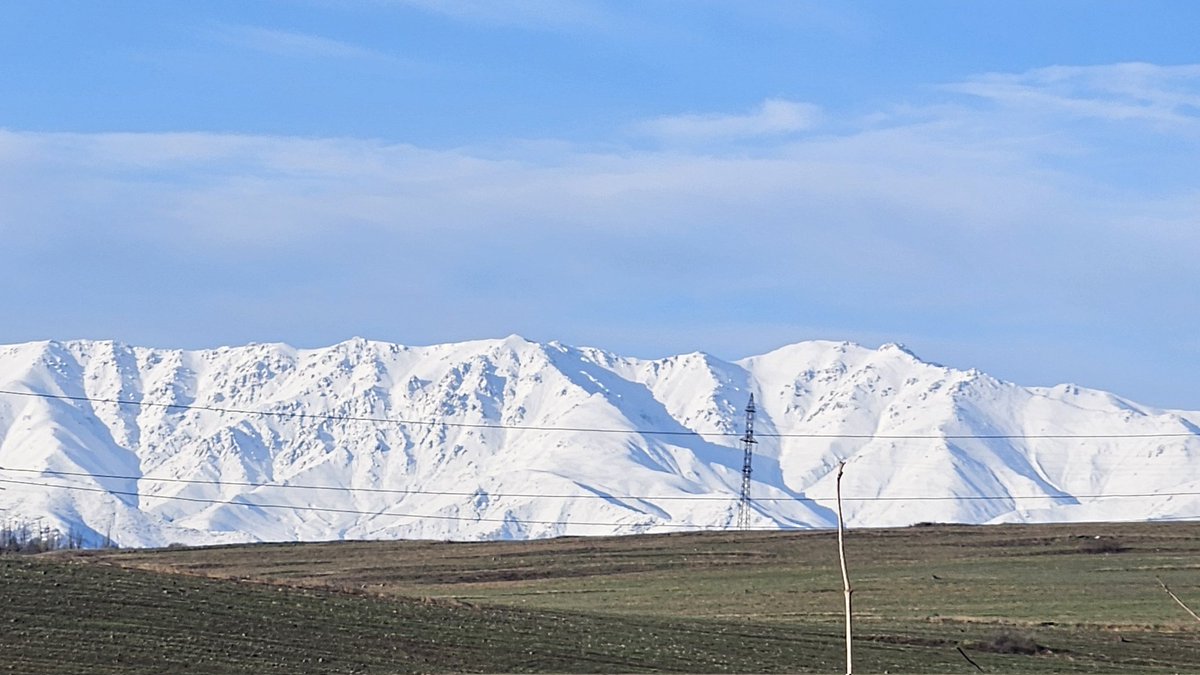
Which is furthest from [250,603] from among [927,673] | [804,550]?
[804,550]

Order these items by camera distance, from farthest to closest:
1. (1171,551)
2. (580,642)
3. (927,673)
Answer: (1171,551) → (580,642) → (927,673)

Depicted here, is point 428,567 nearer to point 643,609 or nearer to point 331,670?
point 643,609

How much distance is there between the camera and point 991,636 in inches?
2655

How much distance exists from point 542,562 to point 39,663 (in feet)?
210

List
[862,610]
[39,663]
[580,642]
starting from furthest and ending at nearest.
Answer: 1. [862,610]
2. [580,642]
3. [39,663]

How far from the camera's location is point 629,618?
72.1 meters

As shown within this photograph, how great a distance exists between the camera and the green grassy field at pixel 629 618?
57.6 metres

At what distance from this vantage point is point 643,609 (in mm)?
84562

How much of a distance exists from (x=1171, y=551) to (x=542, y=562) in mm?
35797

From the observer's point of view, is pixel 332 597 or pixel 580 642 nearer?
pixel 580 642

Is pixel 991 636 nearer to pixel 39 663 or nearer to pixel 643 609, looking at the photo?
pixel 643 609

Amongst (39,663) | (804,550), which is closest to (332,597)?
(39,663)

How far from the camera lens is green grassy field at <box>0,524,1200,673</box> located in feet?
189

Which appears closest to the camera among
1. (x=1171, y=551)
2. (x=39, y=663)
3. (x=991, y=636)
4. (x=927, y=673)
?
(x=39, y=663)
